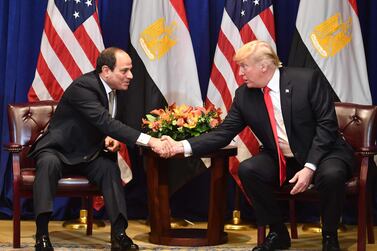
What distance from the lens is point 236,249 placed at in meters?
5.84

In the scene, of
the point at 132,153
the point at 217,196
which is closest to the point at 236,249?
the point at 217,196

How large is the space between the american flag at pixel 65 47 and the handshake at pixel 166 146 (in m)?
1.32

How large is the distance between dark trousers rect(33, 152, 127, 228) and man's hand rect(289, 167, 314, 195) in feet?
3.78

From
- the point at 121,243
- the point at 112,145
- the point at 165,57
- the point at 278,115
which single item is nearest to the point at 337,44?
the point at 278,115

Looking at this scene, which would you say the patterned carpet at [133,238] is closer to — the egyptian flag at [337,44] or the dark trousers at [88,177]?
the dark trousers at [88,177]

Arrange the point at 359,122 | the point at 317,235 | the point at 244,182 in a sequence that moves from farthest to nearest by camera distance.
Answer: the point at 317,235, the point at 359,122, the point at 244,182

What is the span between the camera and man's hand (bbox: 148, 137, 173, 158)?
5.71 m

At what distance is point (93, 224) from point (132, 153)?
2.47ft

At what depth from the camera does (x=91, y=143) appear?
5906mm

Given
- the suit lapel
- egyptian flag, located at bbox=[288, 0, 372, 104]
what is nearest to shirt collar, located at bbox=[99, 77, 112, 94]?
the suit lapel

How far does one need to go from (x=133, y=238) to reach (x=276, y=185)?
1299 mm

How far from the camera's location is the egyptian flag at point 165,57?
6.85 meters

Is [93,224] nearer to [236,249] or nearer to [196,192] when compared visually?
[196,192]

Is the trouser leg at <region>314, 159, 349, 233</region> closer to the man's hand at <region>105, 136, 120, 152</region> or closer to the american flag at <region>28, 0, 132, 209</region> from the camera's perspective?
the man's hand at <region>105, 136, 120, 152</region>
